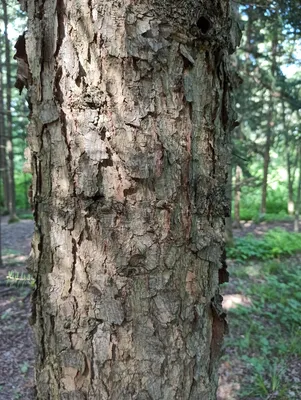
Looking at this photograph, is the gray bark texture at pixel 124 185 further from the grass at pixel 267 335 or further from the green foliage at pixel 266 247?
the green foliage at pixel 266 247

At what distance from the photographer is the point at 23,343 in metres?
3.96

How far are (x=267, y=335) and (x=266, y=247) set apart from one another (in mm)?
4118

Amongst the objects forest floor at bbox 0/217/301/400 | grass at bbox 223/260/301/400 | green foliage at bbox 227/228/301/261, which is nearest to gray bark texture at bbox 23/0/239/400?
forest floor at bbox 0/217/301/400

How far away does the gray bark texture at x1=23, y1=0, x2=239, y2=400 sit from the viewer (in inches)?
37.8

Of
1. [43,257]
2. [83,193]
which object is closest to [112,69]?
[83,193]

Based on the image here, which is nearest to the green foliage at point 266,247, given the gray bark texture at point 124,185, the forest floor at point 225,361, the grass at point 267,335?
the grass at point 267,335

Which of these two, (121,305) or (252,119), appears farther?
(252,119)

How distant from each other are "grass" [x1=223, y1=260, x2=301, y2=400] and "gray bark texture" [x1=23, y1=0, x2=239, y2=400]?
8.99ft

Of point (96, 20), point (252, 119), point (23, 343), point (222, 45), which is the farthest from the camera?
point (252, 119)

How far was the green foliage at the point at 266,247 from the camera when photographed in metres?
7.69

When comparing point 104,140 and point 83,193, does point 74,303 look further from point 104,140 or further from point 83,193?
point 104,140

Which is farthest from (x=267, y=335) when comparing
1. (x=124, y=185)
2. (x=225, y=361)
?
(x=124, y=185)

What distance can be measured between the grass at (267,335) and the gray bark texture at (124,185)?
2740 mm

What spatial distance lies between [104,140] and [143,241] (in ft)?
1.02
